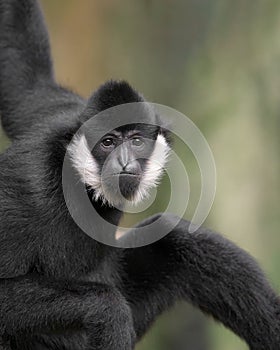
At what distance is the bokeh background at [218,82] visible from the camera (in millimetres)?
14539

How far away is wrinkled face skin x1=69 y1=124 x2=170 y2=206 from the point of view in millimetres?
7738

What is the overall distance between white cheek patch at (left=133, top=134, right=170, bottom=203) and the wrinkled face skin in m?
0.01

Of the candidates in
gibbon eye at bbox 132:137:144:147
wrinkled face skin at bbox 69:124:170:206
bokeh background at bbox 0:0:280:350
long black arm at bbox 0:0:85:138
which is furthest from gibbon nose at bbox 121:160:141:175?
bokeh background at bbox 0:0:280:350

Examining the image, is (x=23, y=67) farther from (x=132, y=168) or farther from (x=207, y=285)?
(x=207, y=285)

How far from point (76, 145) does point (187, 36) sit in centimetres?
762

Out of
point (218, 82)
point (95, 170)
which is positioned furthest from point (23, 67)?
point (218, 82)

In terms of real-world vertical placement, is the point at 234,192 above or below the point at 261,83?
below

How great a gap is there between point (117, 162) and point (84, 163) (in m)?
0.31

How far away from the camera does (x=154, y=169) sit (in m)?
8.17

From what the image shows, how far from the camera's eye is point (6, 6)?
927cm

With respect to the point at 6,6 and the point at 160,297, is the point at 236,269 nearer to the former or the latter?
the point at 160,297

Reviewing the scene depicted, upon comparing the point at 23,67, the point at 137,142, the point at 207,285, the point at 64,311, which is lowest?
the point at 64,311

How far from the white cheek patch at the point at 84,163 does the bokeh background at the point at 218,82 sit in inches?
261

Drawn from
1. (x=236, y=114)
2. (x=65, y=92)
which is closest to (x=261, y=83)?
(x=236, y=114)
